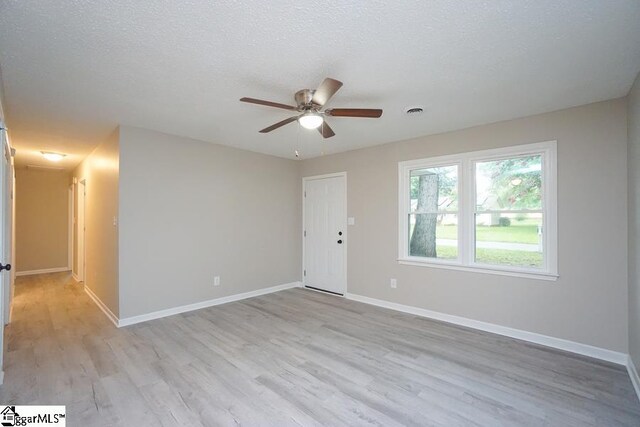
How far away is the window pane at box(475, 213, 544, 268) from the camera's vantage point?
3.13 meters

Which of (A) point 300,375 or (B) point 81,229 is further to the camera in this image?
(B) point 81,229

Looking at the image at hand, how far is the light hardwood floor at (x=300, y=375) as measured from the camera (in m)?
1.95

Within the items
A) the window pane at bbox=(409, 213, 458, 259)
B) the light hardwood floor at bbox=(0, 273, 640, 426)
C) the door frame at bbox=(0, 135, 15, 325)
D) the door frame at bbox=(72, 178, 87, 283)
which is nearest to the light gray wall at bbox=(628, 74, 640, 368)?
the light hardwood floor at bbox=(0, 273, 640, 426)

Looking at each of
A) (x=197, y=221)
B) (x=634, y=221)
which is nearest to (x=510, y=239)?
(x=634, y=221)

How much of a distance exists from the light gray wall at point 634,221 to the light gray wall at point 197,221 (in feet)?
14.3

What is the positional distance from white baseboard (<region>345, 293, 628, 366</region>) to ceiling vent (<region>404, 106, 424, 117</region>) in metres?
2.48

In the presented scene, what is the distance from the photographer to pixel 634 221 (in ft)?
7.82

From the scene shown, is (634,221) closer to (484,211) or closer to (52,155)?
(484,211)

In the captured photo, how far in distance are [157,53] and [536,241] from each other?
3870mm

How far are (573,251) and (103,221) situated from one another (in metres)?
5.62

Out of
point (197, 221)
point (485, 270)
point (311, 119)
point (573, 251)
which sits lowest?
point (485, 270)

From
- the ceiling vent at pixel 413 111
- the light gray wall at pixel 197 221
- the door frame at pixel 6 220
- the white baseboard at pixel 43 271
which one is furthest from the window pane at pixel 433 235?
the white baseboard at pixel 43 271

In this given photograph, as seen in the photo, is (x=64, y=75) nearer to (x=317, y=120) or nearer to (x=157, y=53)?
(x=157, y=53)

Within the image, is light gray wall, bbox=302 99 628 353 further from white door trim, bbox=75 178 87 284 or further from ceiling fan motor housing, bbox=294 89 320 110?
white door trim, bbox=75 178 87 284
